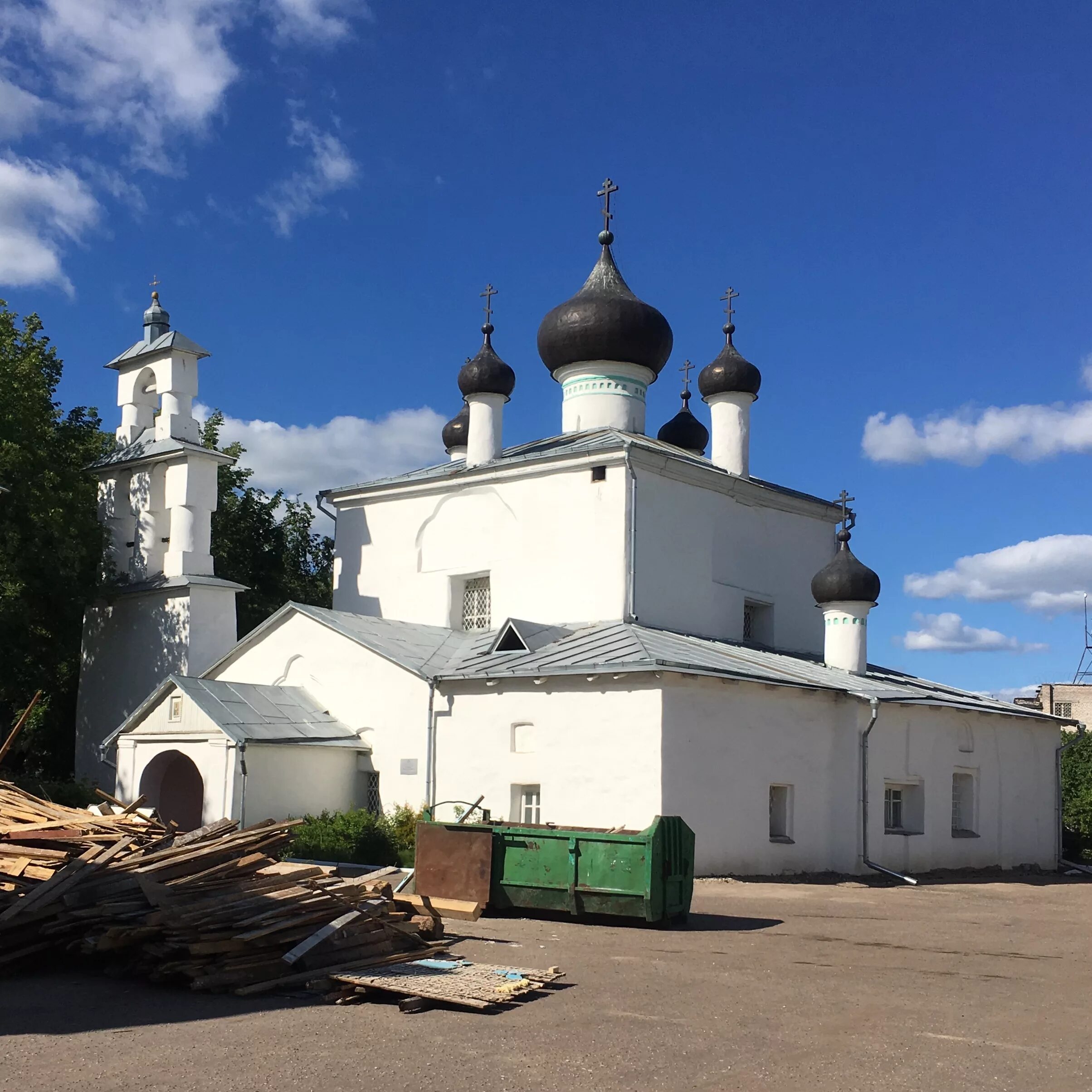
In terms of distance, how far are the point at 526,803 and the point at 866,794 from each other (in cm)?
530

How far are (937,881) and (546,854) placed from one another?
940cm

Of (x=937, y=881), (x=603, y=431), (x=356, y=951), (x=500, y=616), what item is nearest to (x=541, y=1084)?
(x=356, y=951)

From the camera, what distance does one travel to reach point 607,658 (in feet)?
59.7

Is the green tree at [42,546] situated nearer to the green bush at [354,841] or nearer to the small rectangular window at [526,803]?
the green bush at [354,841]

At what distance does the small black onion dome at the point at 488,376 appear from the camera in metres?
24.5

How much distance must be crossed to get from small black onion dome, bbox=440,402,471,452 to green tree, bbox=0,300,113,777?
7468 mm

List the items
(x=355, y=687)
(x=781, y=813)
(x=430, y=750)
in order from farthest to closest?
(x=355, y=687) → (x=430, y=750) → (x=781, y=813)

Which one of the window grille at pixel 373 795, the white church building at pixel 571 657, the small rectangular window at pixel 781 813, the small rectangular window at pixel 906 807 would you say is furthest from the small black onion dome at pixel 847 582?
the window grille at pixel 373 795

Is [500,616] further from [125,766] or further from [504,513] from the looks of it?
[125,766]

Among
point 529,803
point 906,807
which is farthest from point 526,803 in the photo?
point 906,807

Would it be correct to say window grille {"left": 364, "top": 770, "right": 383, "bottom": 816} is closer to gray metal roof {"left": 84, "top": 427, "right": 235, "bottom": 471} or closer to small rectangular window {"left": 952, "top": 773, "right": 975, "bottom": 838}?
gray metal roof {"left": 84, "top": 427, "right": 235, "bottom": 471}

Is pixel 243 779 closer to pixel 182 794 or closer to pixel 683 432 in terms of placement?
pixel 182 794

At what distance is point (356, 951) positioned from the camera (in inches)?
380

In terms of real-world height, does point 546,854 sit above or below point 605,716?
below
